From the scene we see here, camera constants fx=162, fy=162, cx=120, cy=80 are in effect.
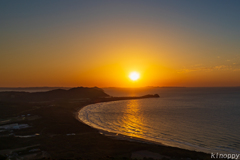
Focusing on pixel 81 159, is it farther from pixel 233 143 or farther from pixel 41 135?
pixel 233 143

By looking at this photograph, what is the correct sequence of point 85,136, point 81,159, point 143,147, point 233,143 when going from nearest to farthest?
point 81,159 → point 143,147 → point 233,143 → point 85,136

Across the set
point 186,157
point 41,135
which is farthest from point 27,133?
point 186,157

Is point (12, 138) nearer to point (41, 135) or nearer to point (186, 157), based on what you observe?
point (41, 135)

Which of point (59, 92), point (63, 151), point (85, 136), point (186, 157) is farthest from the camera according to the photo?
Answer: point (59, 92)

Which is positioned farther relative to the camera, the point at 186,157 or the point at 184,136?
the point at 184,136

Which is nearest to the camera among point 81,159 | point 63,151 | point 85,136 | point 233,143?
point 81,159

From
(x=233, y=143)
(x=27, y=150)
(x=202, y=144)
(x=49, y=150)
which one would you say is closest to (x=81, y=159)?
(x=49, y=150)

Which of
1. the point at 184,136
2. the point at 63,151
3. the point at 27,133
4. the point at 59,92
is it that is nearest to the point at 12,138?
the point at 27,133

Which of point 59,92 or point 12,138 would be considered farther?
point 59,92

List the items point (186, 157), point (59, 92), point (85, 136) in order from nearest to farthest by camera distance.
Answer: point (186, 157) < point (85, 136) < point (59, 92)
